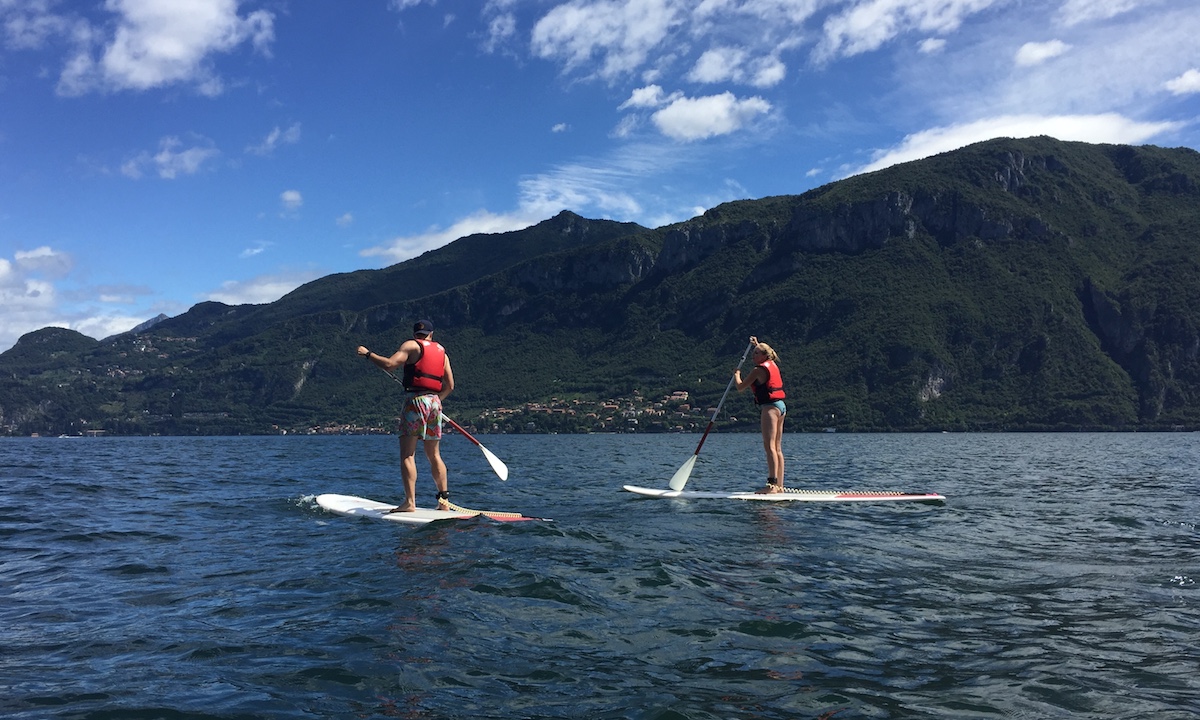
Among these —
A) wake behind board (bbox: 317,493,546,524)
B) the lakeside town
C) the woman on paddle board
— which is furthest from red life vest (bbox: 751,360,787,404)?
the lakeside town

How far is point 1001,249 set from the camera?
184 m

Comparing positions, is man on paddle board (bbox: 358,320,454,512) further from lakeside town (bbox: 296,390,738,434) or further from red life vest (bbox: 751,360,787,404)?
lakeside town (bbox: 296,390,738,434)

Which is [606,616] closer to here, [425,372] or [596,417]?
[425,372]

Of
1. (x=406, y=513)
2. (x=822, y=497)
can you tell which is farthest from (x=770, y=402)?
(x=406, y=513)

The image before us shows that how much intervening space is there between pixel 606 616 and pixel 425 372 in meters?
6.42

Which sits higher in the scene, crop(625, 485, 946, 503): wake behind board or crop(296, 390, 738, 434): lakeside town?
crop(625, 485, 946, 503): wake behind board

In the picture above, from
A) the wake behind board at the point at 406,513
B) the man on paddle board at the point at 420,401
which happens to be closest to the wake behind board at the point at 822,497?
the wake behind board at the point at 406,513

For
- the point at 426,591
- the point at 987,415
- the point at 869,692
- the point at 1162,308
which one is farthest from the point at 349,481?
the point at 1162,308

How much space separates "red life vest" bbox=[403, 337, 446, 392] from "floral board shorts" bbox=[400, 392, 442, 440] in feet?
0.51

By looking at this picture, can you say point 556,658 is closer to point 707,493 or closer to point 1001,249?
point 707,493

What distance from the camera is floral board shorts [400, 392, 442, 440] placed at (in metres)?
11.7

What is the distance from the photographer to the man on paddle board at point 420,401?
1173 centimetres

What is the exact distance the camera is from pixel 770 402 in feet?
51.8

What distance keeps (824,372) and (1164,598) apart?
171 metres
